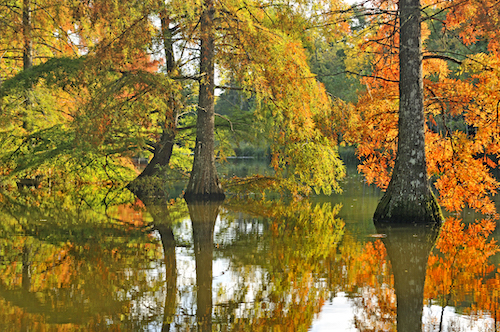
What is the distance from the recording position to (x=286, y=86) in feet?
46.2

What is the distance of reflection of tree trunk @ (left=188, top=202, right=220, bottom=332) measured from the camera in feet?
15.3

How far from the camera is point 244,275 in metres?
6.07

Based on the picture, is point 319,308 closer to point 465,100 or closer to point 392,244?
point 392,244

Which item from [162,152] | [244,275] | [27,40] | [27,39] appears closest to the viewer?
[244,275]

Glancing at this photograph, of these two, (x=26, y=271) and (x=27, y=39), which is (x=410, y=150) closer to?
(x=26, y=271)

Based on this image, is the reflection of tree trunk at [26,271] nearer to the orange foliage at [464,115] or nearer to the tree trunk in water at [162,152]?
the orange foliage at [464,115]

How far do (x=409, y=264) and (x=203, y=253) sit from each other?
267 centimetres

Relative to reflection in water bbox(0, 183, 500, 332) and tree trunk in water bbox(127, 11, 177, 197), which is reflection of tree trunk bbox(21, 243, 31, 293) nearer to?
reflection in water bbox(0, 183, 500, 332)

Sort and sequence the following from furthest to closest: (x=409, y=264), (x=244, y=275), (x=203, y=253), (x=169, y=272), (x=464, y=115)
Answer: (x=464, y=115), (x=203, y=253), (x=409, y=264), (x=169, y=272), (x=244, y=275)

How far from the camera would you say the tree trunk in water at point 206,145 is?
15109 millimetres

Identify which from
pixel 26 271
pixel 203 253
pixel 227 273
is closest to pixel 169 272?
pixel 227 273

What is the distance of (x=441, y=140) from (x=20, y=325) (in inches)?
410

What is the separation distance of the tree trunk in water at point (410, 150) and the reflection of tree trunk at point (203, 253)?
Result: 3387 mm

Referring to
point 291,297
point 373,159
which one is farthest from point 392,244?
point 373,159
